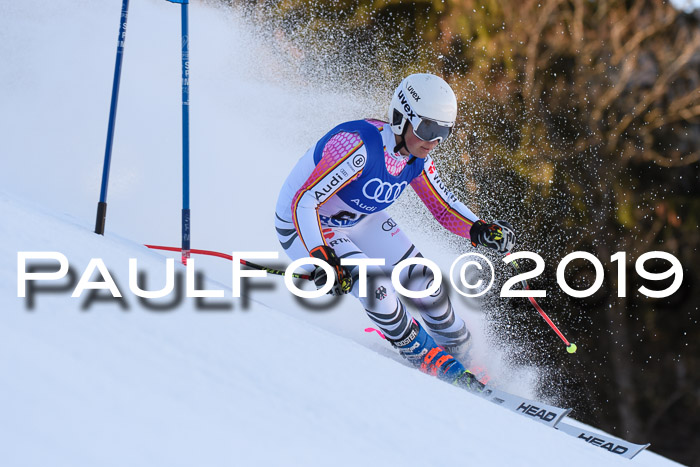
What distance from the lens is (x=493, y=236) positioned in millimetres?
3840

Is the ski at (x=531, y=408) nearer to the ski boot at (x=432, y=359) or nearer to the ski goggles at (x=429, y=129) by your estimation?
the ski boot at (x=432, y=359)

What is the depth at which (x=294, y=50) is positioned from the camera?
968cm

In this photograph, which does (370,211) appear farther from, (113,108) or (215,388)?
(215,388)

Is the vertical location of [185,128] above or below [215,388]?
above

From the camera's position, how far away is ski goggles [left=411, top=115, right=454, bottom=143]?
339 cm

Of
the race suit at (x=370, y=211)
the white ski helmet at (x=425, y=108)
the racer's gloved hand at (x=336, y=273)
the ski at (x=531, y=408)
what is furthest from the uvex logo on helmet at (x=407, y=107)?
the ski at (x=531, y=408)

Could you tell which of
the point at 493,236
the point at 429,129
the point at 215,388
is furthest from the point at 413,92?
the point at 215,388

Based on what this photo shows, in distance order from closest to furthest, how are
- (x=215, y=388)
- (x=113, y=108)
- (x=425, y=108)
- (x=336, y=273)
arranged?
(x=215, y=388)
(x=336, y=273)
(x=425, y=108)
(x=113, y=108)

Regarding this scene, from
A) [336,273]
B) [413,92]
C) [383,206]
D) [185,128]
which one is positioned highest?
[413,92]

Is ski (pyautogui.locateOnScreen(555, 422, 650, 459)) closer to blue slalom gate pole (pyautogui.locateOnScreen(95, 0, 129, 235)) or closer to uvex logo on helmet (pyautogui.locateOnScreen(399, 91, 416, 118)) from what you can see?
uvex logo on helmet (pyautogui.locateOnScreen(399, 91, 416, 118))

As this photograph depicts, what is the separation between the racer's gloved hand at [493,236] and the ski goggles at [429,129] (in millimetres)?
674

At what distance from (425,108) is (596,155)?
12.5 m

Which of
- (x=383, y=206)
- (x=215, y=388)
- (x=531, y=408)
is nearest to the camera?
(x=215, y=388)

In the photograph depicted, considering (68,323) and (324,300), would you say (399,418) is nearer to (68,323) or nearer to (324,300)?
(68,323)
